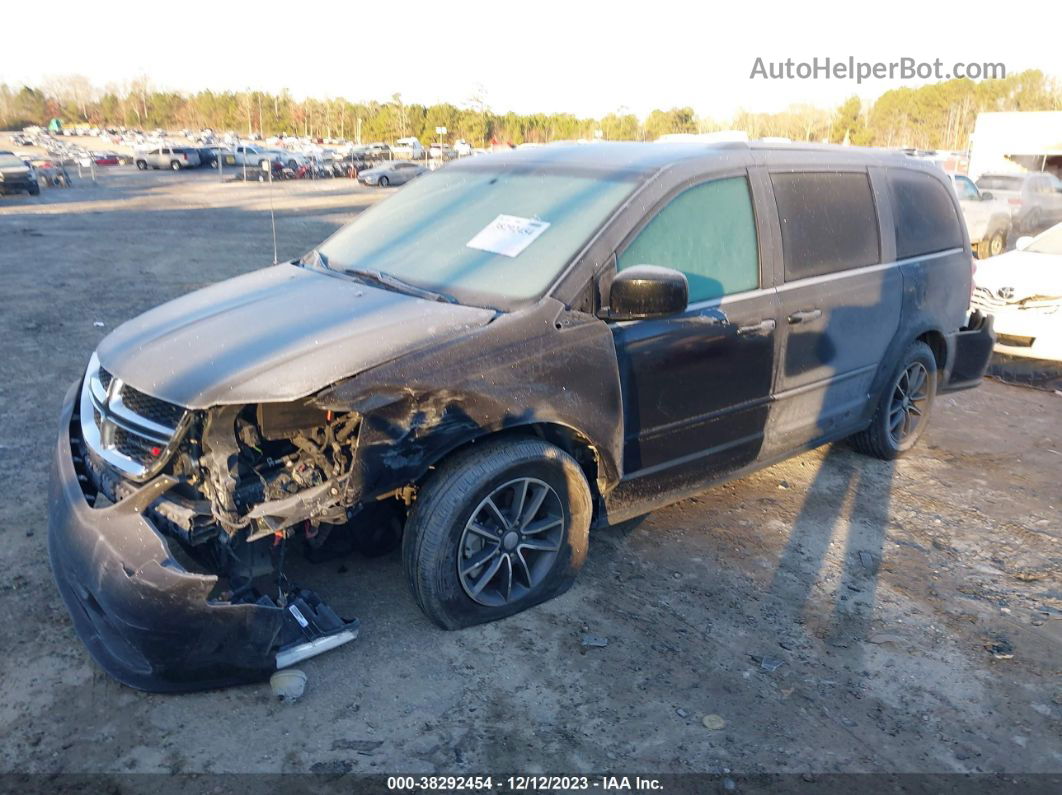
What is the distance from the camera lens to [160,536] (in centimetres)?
286

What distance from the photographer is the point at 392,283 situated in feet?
12.4

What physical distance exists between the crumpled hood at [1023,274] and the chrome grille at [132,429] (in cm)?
769

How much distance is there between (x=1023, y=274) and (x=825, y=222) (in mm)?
5004

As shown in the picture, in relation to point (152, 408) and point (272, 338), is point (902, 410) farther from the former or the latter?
point (152, 408)

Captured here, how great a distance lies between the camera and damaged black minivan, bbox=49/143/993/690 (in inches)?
116

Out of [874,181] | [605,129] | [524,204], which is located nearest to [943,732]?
[524,204]

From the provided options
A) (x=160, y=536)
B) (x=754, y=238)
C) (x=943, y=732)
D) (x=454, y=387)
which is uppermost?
(x=754, y=238)

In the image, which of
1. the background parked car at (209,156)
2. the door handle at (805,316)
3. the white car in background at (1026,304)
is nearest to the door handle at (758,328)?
the door handle at (805,316)

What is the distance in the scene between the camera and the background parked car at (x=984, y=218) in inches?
604

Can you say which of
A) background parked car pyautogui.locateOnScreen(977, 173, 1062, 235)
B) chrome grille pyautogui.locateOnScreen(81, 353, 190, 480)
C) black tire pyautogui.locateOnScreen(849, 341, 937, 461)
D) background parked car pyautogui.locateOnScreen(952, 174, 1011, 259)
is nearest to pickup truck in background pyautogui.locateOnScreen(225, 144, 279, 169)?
background parked car pyautogui.locateOnScreen(977, 173, 1062, 235)

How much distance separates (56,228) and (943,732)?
63.1 ft

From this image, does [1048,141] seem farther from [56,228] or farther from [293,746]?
[293,746]

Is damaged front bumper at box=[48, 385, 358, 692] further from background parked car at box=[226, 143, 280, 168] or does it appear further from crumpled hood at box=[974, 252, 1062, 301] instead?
background parked car at box=[226, 143, 280, 168]

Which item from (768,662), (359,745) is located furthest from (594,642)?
(359,745)
